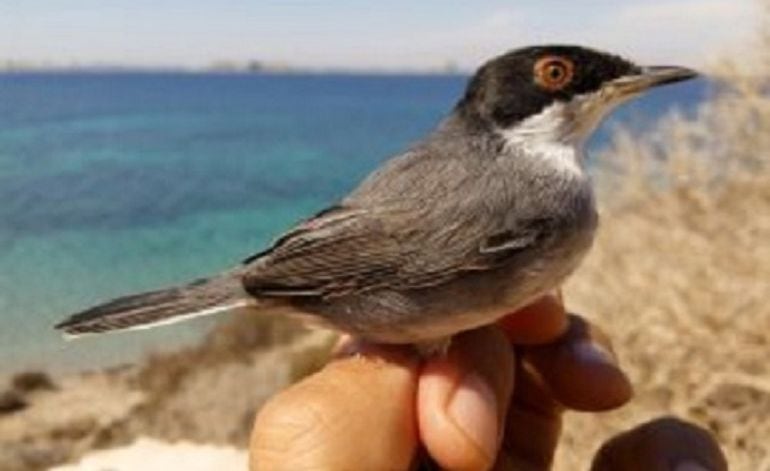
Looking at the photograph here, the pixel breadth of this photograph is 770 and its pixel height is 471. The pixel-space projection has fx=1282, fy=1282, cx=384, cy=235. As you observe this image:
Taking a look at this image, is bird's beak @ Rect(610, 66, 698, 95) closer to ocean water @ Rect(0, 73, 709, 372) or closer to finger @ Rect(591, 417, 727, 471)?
finger @ Rect(591, 417, 727, 471)

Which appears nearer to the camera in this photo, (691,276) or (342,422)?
(342,422)

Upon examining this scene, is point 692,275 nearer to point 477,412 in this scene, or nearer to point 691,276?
point 691,276

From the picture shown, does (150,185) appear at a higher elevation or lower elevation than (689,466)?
lower

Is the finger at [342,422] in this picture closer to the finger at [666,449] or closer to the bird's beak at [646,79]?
the finger at [666,449]

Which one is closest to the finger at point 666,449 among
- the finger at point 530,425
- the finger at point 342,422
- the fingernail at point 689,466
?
the fingernail at point 689,466

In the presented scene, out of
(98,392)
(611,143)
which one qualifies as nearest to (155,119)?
(98,392)

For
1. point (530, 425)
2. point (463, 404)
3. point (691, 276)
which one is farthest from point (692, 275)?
point (463, 404)

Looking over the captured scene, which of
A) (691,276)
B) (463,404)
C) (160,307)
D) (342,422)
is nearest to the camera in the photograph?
(342,422)
